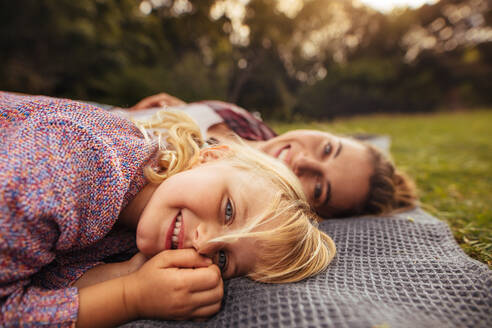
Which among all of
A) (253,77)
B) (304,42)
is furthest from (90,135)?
(304,42)

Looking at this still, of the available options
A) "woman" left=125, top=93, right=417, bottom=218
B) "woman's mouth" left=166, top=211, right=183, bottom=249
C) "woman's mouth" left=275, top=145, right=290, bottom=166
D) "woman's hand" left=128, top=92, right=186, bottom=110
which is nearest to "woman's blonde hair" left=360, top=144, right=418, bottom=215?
"woman" left=125, top=93, right=417, bottom=218

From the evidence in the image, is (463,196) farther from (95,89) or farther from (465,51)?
(465,51)

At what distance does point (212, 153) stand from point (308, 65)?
7842 mm

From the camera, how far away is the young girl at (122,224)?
3.05 feet

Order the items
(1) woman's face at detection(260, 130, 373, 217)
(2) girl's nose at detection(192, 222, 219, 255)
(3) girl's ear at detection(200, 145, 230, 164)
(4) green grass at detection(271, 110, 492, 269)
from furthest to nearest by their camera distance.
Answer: (1) woman's face at detection(260, 130, 373, 217) → (4) green grass at detection(271, 110, 492, 269) → (3) girl's ear at detection(200, 145, 230, 164) → (2) girl's nose at detection(192, 222, 219, 255)

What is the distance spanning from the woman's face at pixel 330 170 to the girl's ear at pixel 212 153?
68cm

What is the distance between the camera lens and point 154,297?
973 millimetres

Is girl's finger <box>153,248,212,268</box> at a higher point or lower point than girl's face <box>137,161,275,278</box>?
lower

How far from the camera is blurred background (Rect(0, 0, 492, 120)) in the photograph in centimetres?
653

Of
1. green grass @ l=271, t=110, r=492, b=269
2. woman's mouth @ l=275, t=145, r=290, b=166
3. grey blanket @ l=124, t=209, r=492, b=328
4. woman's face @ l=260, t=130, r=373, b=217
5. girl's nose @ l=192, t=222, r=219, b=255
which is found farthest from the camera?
woman's mouth @ l=275, t=145, r=290, b=166

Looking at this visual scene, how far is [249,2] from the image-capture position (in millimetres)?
10758

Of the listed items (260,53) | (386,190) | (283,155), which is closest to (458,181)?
(386,190)

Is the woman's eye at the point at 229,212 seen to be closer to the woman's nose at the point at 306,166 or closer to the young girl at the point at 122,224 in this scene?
the young girl at the point at 122,224

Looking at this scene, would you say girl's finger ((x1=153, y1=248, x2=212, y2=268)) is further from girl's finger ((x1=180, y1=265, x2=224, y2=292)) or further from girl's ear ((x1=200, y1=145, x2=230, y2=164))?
girl's ear ((x1=200, y1=145, x2=230, y2=164))
